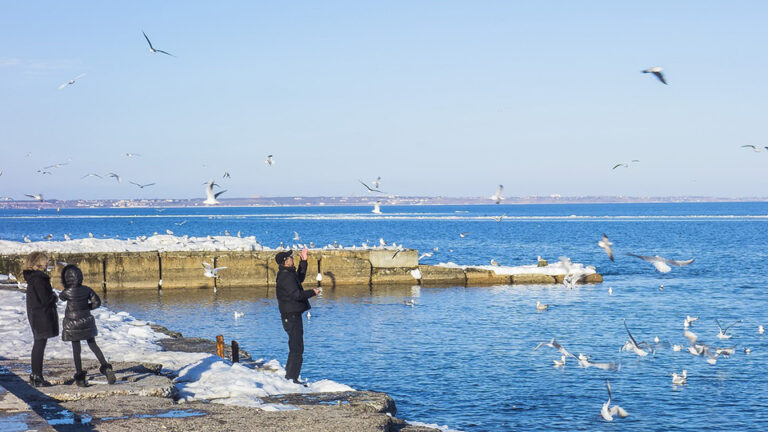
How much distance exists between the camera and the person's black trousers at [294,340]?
11938 millimetres

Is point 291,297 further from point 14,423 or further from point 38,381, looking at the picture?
point 14,423

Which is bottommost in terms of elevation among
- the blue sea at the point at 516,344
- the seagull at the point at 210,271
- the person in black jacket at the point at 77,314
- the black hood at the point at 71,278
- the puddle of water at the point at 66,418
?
the blue sea at the point at 516,344

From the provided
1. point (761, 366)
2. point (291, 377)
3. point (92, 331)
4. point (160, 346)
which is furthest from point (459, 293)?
point (92, 331)

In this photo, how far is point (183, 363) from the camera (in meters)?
13.5

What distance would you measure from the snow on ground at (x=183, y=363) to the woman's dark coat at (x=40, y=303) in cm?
194

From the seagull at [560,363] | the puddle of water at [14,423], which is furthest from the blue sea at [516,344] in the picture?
the puddle of water at [14,423]

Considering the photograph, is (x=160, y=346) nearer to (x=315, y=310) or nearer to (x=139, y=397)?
(x=139, y=397)

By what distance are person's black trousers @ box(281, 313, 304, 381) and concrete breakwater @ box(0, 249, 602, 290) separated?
2101cm

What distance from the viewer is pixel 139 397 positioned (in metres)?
9.99

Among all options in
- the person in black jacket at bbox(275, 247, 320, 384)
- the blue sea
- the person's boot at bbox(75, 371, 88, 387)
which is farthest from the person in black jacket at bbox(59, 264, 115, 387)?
the blue sea

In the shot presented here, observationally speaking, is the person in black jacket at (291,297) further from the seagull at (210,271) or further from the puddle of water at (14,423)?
the seagull at (210,271)

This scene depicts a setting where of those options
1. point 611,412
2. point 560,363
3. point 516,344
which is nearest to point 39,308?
point 611,412

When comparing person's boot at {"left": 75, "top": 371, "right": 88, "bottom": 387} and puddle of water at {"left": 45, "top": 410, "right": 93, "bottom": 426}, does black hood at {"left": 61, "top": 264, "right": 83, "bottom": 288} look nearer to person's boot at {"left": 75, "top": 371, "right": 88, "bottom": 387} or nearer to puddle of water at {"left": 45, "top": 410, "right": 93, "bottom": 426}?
person's boot at {"left": 75, "top": 371, "right": 88, "bottom": 387}

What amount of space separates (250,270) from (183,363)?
69.3ft
